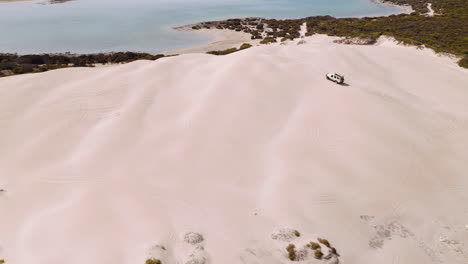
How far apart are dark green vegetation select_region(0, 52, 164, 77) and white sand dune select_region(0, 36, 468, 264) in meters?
12.0

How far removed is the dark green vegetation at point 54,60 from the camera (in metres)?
42.0

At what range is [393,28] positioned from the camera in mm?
67188

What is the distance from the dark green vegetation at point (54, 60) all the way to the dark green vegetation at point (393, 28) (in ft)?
107

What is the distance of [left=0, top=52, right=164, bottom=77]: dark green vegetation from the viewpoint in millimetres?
42031

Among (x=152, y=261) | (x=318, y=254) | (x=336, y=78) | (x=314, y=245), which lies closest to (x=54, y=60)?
(x=336, y=78)

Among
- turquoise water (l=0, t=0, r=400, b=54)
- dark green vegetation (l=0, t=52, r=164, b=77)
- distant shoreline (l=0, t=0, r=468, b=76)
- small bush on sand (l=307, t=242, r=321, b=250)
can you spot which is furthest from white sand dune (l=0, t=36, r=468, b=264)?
turquoise water (l=0, t=0, r=400, b=54)

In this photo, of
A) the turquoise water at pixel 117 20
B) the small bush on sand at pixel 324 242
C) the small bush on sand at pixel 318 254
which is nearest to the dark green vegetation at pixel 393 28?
the turquoise water at pixel 117 20

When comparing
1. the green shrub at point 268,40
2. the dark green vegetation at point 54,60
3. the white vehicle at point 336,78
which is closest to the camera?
the white vehicle at point 336,78

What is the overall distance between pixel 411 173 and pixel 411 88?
20.1m

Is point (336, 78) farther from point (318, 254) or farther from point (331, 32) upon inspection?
point (331, 32)

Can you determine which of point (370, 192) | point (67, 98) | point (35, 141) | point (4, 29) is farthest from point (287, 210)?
point (4, 29)

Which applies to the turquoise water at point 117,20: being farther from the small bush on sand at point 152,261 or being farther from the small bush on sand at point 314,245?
the small bush on sand at point 314,245

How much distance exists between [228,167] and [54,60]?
4527 centimetres

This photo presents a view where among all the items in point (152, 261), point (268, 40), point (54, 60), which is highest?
point (268, 40)
